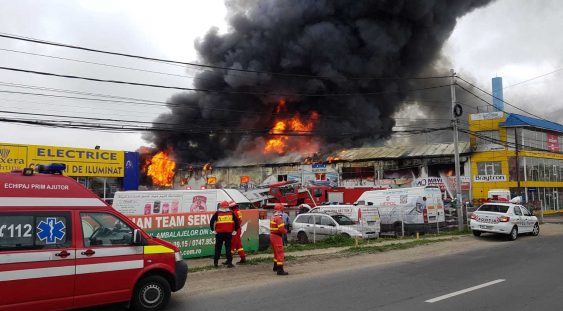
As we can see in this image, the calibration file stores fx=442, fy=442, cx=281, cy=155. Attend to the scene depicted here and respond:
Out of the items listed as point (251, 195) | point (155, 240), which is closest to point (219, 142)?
point (251, 195)

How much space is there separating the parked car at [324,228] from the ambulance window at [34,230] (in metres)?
11.1

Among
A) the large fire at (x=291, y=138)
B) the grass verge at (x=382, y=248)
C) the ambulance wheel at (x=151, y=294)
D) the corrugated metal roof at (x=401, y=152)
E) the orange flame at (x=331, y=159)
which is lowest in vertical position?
the grass verge at (x=382, y=248)

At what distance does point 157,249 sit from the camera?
6.33m

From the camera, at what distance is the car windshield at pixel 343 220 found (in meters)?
16.1

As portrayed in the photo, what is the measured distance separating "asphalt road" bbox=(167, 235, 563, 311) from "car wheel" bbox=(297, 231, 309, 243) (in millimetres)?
6150

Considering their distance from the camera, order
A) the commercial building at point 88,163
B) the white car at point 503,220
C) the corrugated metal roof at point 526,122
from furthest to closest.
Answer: the corrugated metal roof at point 526,122 < the commercial building at point 88,163 < the white car at point 503,220

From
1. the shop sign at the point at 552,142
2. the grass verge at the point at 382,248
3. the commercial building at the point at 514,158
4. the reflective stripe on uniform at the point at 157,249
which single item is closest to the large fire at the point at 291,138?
the commercial building at the point at 514,158

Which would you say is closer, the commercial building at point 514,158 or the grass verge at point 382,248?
the grass verge at point 382,248

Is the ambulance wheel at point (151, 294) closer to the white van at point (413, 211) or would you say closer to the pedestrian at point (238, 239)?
the pedestrian at point (238, 239)

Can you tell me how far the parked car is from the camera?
15.8m

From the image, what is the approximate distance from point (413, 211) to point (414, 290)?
37.9ft

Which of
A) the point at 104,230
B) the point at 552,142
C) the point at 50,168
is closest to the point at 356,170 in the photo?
the point at 552,142

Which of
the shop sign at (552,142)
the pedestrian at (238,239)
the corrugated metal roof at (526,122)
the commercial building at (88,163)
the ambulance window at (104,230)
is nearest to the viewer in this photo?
the ambulance window at (104,230)

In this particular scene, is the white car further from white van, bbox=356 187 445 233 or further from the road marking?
the road marking
